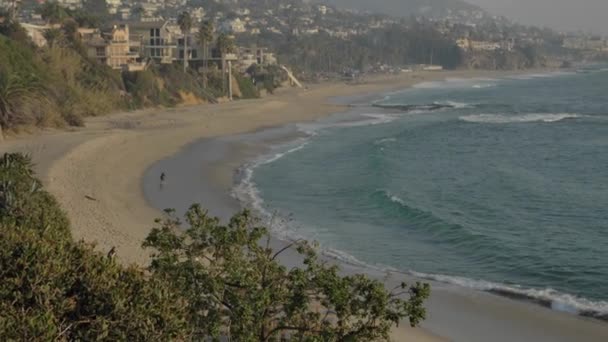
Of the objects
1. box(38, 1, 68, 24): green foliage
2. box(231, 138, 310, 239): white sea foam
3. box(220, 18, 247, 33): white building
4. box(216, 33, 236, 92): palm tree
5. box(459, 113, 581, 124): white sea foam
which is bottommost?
box(231, 138, 310, 239): white sea foam

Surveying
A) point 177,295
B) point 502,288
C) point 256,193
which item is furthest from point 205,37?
point 177,295

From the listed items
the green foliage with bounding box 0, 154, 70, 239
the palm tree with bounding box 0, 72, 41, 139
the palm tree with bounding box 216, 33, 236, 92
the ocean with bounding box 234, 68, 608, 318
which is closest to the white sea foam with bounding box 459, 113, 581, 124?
the ocean with bounding box 234, 68, 608, 318

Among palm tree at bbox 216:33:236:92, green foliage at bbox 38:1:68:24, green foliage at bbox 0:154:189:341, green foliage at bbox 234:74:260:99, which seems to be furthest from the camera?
green foliage at bbox 234:74:260:99

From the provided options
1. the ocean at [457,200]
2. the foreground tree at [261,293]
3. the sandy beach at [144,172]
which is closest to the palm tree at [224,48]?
the sandy beach at [144,172]

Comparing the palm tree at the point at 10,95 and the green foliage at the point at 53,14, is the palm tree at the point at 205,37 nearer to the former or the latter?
the green foliage at the point at 53,14

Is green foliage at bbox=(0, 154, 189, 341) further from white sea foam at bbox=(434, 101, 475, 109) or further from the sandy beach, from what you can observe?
white sea foam at bbox=(434, 101, 475, 109)

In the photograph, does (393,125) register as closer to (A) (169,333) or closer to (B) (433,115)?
(B) (433,115)

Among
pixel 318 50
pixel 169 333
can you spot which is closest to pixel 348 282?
pixel 169 333
